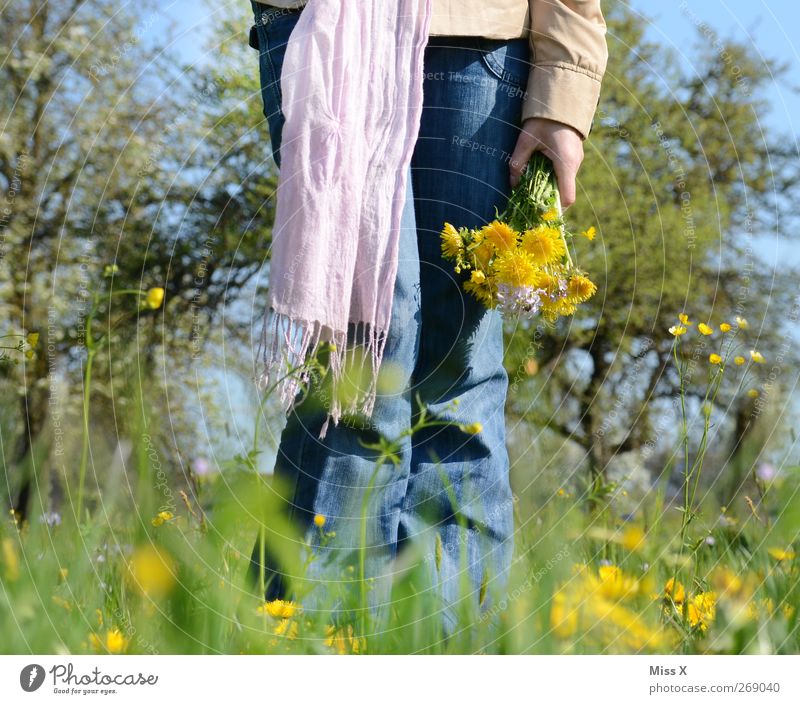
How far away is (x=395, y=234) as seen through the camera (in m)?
1.42

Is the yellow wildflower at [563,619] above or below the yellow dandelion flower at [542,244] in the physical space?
below

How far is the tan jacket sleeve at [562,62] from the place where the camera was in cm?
150

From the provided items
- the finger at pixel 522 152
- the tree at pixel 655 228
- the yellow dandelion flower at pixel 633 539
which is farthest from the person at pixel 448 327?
the tree at pixel 655 228

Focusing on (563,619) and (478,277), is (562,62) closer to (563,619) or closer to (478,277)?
(478,277)

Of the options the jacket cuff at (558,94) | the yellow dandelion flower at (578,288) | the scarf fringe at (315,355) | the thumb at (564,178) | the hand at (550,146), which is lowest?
the scarf fringe at (315,355)

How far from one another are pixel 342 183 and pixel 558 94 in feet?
1.29

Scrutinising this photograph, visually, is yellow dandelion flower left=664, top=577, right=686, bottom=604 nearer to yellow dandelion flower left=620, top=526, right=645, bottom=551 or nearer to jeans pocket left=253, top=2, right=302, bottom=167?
yellow dandelion flower left=620, top=526, right=645, bottom=551

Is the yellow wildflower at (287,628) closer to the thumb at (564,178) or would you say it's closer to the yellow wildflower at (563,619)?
the yellow wildflower at (563,619)

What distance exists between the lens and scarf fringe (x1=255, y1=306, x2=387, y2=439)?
140 centimetres

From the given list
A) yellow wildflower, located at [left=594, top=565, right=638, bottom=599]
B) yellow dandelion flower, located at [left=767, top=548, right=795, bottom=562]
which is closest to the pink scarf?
yellow wildflower, located at [left=594, top=565, right=638, bottom=599]
